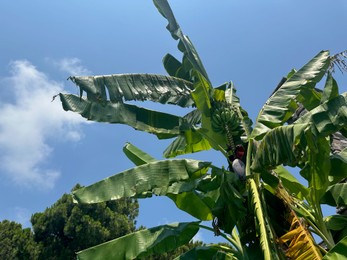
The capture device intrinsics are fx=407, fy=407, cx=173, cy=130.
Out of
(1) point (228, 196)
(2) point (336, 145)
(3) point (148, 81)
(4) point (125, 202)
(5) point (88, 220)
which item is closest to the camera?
(1) point (228, 196)

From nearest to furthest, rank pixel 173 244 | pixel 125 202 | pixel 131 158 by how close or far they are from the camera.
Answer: pixel 173 244 < pixel 131 158 < pixel 125 202

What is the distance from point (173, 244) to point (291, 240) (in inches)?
72.2

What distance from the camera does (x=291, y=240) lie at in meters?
4.37

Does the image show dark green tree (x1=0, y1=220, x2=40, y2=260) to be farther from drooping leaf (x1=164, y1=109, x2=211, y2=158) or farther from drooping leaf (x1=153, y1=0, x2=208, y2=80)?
drooping leaf (x1=153, y1=0, x2=208, y2=80)

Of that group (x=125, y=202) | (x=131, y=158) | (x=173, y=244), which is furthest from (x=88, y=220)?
(x=173, y=244)

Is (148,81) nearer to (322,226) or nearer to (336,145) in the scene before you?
(322,226)

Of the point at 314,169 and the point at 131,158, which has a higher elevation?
the point at 131,158

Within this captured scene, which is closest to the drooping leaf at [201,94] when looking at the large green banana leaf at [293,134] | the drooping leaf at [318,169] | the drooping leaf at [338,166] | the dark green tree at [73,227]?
the large green banana leaf at [293,134]

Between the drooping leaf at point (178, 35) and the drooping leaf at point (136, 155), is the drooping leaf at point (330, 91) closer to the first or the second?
the drooping leaf at point (178, 35)

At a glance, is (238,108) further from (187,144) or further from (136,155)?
(136,155)

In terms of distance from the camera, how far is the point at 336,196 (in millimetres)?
6020

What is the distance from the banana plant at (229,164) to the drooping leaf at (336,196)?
0.6 inches

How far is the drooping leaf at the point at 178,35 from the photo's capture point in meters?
6.29

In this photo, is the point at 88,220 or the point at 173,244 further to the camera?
the point at 88,220
